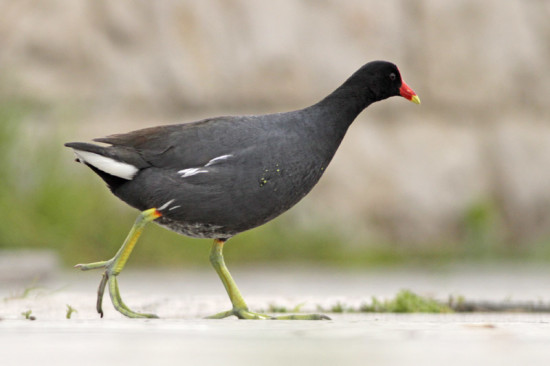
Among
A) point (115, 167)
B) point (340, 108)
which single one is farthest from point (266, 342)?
point (340, 108)

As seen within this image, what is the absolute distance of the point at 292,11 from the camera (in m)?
16.1

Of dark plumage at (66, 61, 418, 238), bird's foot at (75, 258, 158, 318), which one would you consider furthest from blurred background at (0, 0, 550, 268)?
Result: bird's foot at (75, 258, 158, 318)

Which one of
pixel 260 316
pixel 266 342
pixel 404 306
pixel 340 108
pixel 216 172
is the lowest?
pixel 266 342

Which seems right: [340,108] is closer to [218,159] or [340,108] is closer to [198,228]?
[218,159]

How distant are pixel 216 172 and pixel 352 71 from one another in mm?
11926

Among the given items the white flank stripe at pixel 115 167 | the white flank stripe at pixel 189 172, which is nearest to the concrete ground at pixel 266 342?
the white flank stripe at pixel 115 167

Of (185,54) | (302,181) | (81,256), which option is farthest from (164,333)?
(185,54)

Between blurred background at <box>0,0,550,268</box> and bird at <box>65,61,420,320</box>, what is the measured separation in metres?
8.19

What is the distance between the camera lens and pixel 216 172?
13.6 feet

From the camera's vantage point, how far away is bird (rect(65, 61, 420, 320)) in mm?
4113

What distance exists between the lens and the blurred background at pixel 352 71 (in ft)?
47.5

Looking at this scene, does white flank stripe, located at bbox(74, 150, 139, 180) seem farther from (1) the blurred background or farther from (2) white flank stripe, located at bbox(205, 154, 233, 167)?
(1) the blurred background

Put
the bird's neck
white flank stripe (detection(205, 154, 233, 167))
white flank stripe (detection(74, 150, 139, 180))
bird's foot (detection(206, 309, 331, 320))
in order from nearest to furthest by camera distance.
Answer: bird's foot (detection(206, 309, 331, 320)), white flank stripe (detection(205, 154, 233, 167)), white flank stripe (detection(74, 150, 139, 180)), the bird's neck

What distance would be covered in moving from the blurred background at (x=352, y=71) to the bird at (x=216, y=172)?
819 cm
